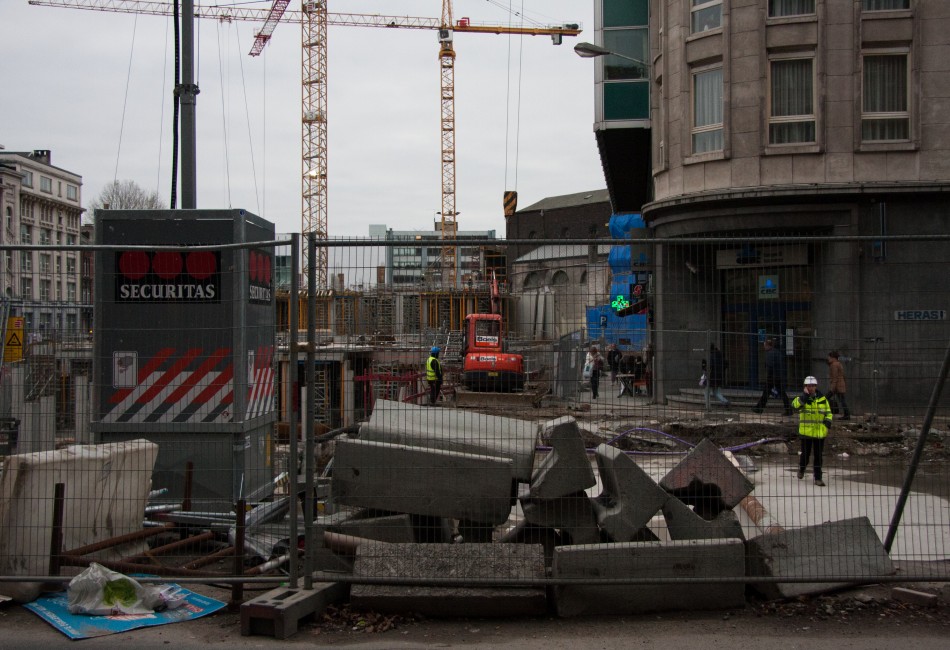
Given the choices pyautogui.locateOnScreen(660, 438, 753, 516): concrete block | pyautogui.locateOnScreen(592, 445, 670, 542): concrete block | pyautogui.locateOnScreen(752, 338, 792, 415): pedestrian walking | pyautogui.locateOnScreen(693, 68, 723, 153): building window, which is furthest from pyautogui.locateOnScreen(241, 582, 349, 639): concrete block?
pyautogui.locateOnScreen(693, 68, 723, 153): building window

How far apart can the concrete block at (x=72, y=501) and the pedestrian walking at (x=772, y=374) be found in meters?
4.88

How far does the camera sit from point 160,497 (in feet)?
25.2

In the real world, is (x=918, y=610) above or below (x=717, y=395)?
below

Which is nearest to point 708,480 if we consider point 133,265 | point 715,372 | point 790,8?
point 715,372

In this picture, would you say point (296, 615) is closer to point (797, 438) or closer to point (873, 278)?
point (873, 278)

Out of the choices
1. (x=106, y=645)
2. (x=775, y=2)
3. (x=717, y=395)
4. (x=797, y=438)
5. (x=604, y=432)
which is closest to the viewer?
(x=106, y=645)

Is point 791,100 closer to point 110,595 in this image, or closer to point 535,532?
point 535,532

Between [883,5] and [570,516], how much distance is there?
60.4 feet

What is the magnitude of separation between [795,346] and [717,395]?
68 centimetres

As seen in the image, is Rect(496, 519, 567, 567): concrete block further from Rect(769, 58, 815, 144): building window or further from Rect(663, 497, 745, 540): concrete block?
Rect(769, 58, 815, 144): building window

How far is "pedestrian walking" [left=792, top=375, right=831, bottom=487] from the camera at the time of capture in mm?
6589

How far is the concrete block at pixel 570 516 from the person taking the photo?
247 inches

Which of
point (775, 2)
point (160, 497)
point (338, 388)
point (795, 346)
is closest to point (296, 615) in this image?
point (338, 388)

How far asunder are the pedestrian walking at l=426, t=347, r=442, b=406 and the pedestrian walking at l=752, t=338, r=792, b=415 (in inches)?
99.6
